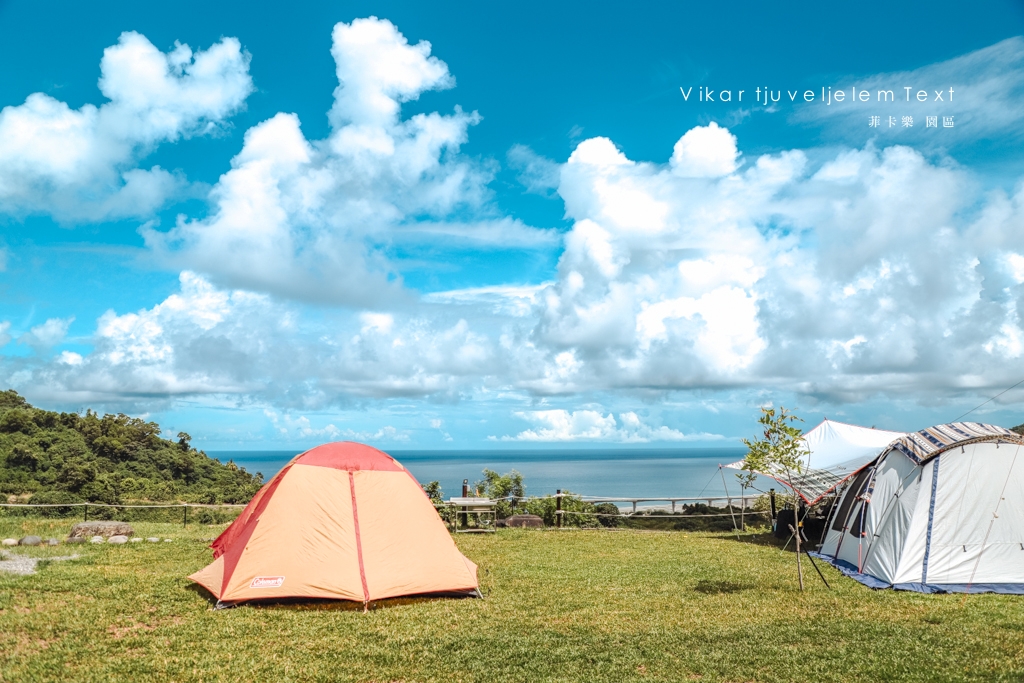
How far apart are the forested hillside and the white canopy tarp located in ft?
76.8

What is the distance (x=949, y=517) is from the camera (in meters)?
11.9

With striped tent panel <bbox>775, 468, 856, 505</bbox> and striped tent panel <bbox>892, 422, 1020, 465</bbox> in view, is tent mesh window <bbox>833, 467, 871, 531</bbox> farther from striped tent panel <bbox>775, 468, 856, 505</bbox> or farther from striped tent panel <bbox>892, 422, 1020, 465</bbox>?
striped tent panel <bbox>892, 422, 1020, 465</bbox>

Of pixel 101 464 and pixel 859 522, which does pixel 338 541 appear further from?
pixel 101 464

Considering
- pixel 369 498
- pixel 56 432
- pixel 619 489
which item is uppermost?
pixel 56 432

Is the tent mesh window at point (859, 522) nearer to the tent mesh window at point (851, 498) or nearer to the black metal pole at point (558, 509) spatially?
the tent mesh window at point (851, 498)

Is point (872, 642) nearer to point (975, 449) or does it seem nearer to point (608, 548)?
point (975, 449)

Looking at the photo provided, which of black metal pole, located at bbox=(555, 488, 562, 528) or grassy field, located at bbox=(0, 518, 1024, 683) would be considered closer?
grassy field, located at bbox=(0, 518, 1024, 683)

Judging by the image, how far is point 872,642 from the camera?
813cm

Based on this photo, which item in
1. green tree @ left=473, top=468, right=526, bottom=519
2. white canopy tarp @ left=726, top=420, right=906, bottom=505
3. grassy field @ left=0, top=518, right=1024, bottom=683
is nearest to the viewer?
grassy field @ left=0, top=518, right=1024, bottom=683

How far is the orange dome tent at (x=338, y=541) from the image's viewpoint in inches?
385

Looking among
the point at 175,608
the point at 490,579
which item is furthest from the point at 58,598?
the point at 490,579

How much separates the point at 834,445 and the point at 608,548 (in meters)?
7.74

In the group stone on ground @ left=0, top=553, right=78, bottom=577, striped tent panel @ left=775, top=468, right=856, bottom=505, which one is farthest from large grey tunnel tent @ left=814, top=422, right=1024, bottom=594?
stone on ground @ left=0, top=553, right=78, bottom=577

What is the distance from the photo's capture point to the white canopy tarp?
1584 centimetres
